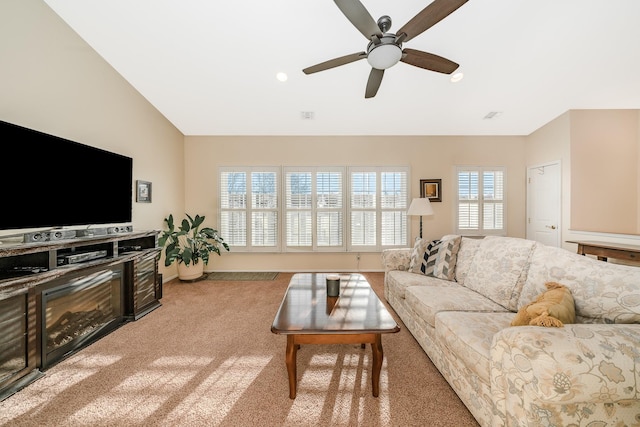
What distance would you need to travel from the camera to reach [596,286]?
1419 millimetres

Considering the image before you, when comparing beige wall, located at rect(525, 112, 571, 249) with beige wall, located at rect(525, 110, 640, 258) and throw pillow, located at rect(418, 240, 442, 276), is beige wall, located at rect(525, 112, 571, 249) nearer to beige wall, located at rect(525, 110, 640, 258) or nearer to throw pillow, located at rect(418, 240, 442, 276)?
beige wall, located at rect(525, 110, 640, 258)

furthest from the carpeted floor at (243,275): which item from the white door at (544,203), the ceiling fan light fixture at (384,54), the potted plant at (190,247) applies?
the white door at (544,203)

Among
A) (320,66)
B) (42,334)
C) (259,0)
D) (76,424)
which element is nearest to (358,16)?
(320,66)

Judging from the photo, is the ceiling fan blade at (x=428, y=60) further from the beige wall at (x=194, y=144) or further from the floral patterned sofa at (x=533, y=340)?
the beige wall at (x=194, y=144)

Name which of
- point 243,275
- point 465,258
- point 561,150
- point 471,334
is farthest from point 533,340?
point 561,150

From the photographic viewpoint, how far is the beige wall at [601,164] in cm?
392

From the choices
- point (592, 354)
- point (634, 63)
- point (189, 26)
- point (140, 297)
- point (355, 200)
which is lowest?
point (140, 297)

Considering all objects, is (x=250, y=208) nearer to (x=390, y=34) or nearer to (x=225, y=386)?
(x=225, y=386)

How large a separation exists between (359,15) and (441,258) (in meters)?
2.40

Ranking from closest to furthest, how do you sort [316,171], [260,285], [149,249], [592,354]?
[592,354] < [149,249] < [260,285] < [316,171]

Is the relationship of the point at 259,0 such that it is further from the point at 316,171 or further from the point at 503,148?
the point at 503,148

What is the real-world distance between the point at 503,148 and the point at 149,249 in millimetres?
6128

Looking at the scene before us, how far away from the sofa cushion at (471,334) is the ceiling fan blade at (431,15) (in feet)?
6.57

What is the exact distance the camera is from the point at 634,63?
2957 millimetres
